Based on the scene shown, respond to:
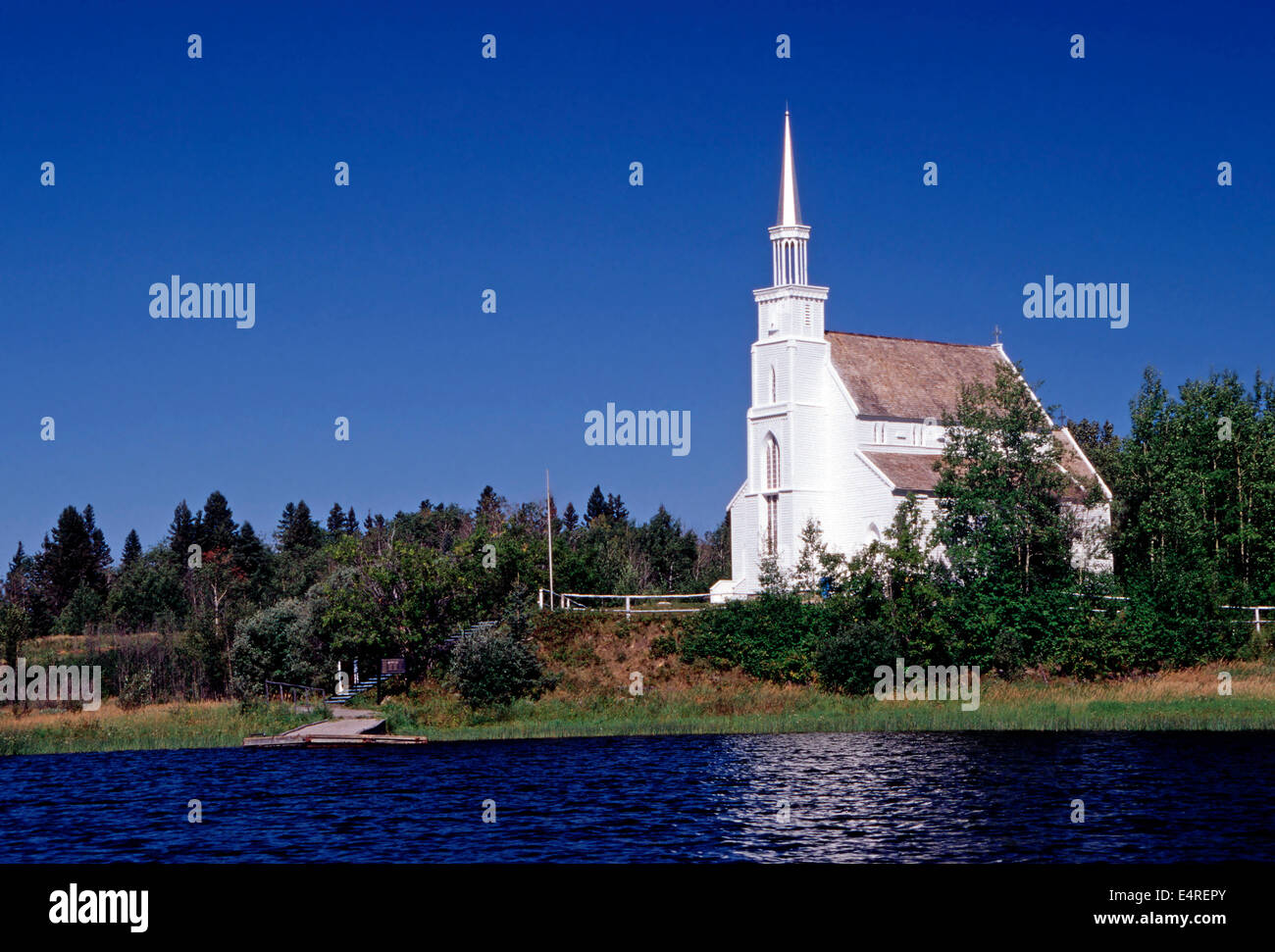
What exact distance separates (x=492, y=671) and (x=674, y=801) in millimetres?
24639

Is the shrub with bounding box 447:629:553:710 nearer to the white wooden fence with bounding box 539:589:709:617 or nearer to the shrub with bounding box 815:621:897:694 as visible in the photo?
the white wooden fence with bounding box 539:589:709:617

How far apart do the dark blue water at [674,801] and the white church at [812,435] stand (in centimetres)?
2539

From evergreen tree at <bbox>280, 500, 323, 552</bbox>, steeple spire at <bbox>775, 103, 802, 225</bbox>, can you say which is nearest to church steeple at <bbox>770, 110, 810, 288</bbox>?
steeple spire at <bbox>775, 103, 802, 225</bbox>

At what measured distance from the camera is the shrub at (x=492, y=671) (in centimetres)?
5884

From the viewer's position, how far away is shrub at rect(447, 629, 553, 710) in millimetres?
58844

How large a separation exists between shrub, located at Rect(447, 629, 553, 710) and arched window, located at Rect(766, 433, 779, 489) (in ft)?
68.8

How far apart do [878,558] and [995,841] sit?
36.6 m

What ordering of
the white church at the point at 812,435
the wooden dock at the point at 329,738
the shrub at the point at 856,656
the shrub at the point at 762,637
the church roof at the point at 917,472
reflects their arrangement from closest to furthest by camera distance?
the wooden dock at the point at 329,738 → the shrub at the point at 856,656 → the shrub at the point at 762,637 → the church roof at the point at 917,472 → the white church at the point at 812,435

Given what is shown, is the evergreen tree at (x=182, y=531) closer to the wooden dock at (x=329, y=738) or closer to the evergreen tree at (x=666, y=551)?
the evergreen tree at (x=666, y=551)

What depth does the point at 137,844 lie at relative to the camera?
101 ft

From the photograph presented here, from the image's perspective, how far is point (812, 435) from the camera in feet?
248

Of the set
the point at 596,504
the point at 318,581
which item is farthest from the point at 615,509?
the point at 318,581

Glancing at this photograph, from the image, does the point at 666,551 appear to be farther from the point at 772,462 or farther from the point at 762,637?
the point at 762,637

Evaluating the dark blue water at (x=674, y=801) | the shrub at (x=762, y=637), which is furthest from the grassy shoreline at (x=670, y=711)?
the dark blue water at (x=674, y=801)
